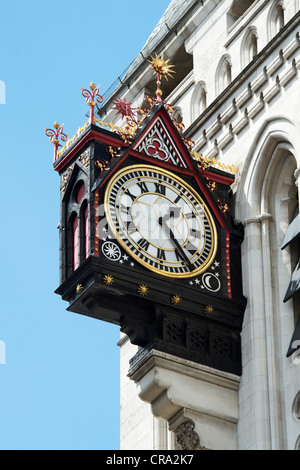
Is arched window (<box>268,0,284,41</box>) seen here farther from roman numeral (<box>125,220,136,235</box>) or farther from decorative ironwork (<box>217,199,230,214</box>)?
roman numeral (<box>125,220,136,235</box>)

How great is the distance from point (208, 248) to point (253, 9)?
5.66 m

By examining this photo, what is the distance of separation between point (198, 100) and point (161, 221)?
548 cm

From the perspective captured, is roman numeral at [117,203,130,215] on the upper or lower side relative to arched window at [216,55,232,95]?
lower

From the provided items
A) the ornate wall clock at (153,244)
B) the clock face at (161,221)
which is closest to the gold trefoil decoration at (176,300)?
the ornate wall clock at (153,244)

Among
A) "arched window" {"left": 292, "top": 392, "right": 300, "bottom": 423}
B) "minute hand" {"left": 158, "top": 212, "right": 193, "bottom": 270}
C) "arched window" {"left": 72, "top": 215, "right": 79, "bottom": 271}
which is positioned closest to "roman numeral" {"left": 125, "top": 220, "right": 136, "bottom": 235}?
"minute hand" {"left": 158, "top": 212, "right": 193, "bottom": 270}

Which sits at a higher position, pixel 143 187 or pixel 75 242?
pixel 143 187

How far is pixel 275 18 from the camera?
35.9 meters

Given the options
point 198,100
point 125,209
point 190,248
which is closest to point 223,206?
point 190,248

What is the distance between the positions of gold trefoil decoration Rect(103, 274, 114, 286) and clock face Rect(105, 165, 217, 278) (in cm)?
79

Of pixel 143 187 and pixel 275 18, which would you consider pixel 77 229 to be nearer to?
pixel 143 187

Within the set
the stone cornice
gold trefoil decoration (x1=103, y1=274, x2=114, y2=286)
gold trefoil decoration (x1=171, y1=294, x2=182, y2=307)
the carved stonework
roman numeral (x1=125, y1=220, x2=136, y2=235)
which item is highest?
the stone cornice

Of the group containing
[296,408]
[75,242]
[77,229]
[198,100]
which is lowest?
[296,408]

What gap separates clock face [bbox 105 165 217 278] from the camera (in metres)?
32.6
